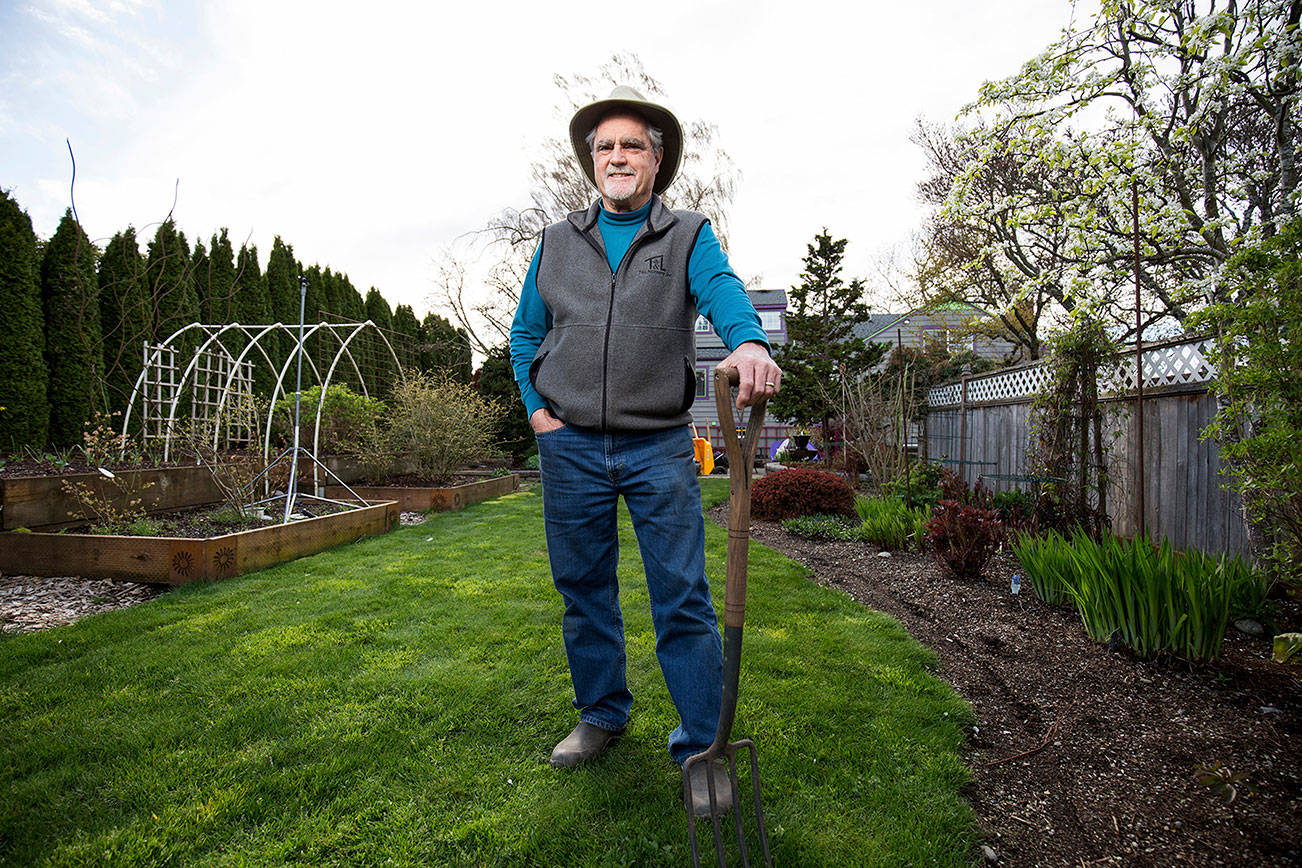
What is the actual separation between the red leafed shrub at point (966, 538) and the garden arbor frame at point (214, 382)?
17.3 ft

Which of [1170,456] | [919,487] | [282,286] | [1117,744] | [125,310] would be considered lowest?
[1117,744]

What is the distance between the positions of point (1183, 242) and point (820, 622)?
5.59m

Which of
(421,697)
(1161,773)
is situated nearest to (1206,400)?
(1161,773)

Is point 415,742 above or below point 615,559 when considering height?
below

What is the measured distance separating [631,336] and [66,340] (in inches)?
324

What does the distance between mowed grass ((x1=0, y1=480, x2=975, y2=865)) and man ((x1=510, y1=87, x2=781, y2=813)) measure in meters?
0.23

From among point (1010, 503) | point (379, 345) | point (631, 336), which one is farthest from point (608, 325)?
point (379, 345)

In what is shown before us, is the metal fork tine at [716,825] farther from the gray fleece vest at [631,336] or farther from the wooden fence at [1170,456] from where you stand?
the wooden fence at [1170,456]

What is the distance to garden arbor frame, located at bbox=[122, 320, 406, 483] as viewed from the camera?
20.9 feet

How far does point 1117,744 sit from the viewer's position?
204 centimetres

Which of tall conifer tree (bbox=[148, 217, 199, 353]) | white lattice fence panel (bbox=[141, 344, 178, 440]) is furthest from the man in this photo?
tall conifer tree (bbox=[148, 217, 199, 353])

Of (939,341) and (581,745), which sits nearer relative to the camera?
(581,745)

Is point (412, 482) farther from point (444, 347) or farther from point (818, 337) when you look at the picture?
point (818, 337)

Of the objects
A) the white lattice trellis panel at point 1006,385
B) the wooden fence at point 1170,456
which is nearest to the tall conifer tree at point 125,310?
the wooden fence at point 1170,456
